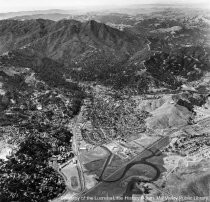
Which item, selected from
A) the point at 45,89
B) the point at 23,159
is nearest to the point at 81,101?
the point at 45,89

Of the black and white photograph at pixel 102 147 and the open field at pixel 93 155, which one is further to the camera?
the open field at pixel 93 155

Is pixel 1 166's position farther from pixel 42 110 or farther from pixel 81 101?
pixel 81 101

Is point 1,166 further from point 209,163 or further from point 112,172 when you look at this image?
point 209,163

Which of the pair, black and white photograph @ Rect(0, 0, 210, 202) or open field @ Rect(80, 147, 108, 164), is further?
open field @ Rect(80, 147, 108, 164)

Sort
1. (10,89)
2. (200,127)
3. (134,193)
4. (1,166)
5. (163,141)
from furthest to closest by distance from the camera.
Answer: (10,89) < (200,127) < (163,141) < (1,166) < (134,193)

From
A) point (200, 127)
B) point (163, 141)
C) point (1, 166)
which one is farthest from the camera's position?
point (200, 127)

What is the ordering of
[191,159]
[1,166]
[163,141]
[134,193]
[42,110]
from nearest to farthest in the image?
1. [134,193]
2. [1,166]
3. [191,159]
4. [163,141]
5. [42,110]

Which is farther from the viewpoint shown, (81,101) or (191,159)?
(81,101)

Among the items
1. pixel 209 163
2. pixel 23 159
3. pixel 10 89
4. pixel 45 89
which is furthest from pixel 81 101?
pixel 209 163

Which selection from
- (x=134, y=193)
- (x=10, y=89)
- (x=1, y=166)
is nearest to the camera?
(x=134, y=193)
